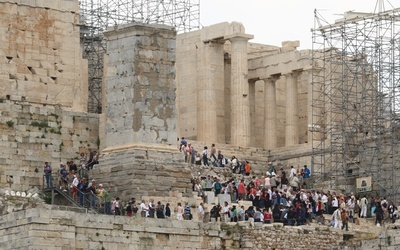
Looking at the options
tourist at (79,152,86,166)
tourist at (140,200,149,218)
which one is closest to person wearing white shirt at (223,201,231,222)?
tourist at (140,200,149,218)

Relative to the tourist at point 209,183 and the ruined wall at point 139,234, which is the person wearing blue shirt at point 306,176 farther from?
the ruined wall at point 139,234

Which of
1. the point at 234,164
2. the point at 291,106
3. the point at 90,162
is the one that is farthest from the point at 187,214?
the point at 291,106

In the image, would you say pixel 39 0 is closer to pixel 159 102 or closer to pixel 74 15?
pixel 74 15

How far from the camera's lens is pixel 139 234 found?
58562 mm

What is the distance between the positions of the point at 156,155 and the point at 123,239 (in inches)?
261

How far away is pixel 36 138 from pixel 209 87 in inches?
616

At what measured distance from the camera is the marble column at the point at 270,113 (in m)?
81.9

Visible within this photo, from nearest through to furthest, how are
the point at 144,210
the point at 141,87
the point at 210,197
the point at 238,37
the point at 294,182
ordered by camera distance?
the point at 144,210, the point at 210,197, the point at 141,87, the point at 294,182, the point at 238,37

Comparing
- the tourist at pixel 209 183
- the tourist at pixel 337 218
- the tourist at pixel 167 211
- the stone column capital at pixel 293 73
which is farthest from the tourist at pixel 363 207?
the stone column capital at pixel 293 73

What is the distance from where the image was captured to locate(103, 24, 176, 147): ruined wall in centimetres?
6462

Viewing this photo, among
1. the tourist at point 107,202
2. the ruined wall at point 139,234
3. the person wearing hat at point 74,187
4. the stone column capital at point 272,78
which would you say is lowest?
the ruined wall at point 139,234

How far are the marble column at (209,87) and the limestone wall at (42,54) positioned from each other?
937 centimetres

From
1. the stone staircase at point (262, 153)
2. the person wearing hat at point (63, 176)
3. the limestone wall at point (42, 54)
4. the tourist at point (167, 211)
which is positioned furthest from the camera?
the stone staircase at point (262, 153)

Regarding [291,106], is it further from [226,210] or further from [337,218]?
[226,210]
